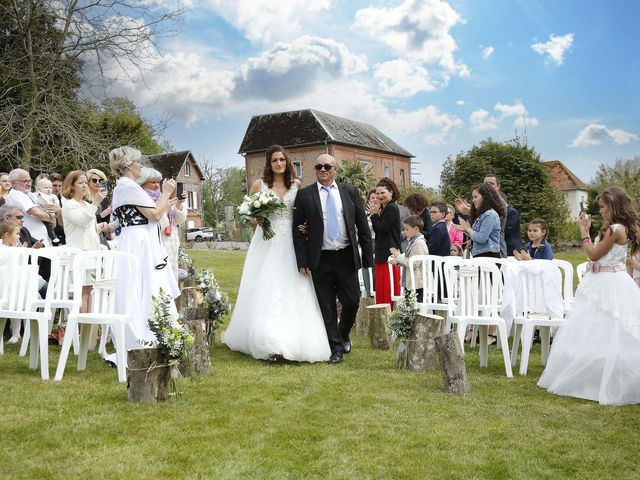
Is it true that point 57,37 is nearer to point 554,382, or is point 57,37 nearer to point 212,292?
point 212,292

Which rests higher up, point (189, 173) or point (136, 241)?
point (189, 173)

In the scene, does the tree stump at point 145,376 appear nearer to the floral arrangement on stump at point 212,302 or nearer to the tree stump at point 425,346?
the floral arrangement on stump at point 212,302

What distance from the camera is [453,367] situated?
6.16 m

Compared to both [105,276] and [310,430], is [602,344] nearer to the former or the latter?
[310,430]

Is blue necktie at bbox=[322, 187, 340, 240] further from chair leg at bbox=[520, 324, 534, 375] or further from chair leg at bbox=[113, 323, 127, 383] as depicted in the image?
chair leg at bbox=[113, 323, 127, 383]

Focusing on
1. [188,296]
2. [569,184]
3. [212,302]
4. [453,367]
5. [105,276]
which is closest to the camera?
[453,367]

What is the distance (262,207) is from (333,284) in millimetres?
1249

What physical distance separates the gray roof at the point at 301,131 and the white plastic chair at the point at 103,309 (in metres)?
45.3

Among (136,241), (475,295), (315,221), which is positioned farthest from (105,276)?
(475,295)

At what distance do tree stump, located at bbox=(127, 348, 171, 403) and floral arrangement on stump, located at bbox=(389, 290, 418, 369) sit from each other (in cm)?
278

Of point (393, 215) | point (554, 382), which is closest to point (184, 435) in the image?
point (554, 382)

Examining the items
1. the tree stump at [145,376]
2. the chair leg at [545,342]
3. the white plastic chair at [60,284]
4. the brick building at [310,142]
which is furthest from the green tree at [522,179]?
the tree stump at [145,376]

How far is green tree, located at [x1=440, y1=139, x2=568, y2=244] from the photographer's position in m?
35.4

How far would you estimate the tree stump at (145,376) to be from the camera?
18.0 feet
